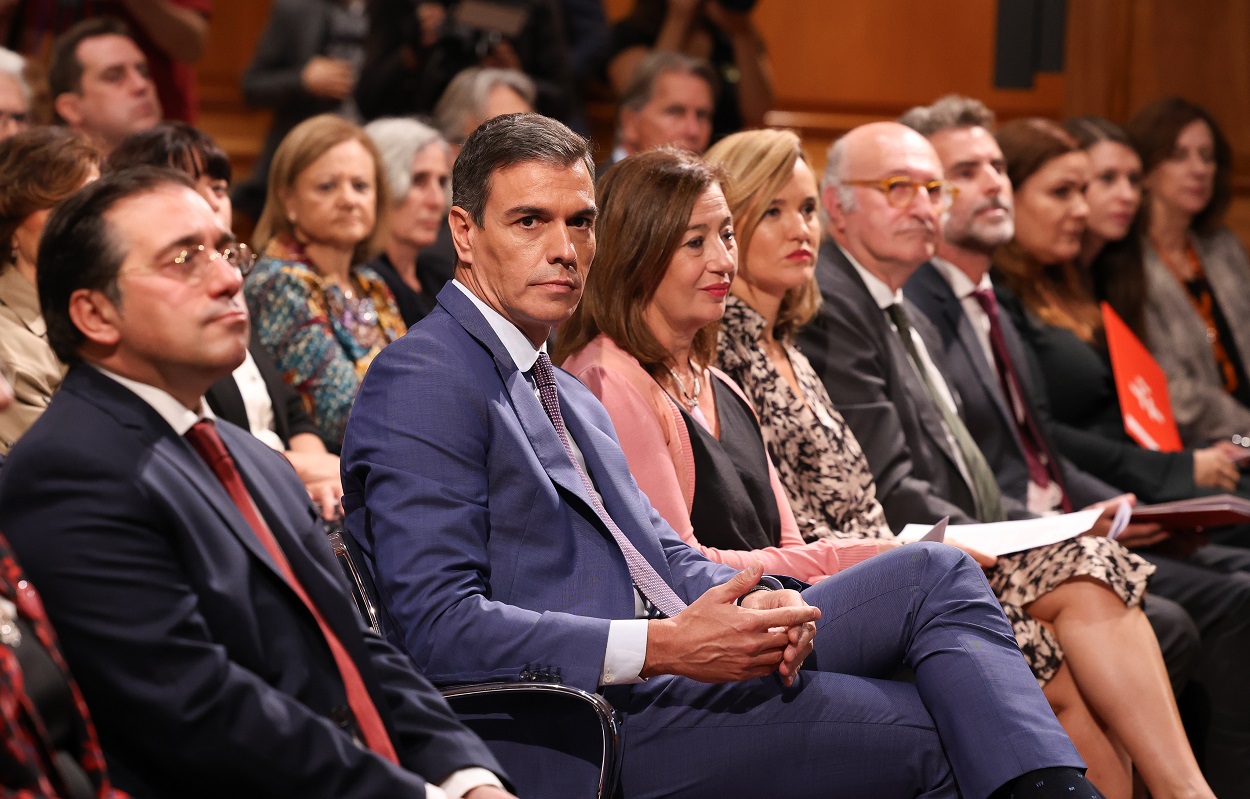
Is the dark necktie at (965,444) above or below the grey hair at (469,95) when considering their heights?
below

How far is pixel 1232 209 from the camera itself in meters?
5.94

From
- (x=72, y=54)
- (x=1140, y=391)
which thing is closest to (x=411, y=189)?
(x=72, y=54)

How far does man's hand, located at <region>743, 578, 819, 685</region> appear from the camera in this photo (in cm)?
207

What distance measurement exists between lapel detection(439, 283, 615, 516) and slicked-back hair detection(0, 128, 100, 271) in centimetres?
101

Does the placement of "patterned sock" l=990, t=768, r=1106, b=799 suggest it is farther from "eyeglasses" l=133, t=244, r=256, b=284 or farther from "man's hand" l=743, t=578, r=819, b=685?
"eyeglasses" l=133, t=244, r=256, b=284

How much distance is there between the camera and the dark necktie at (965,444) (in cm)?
343

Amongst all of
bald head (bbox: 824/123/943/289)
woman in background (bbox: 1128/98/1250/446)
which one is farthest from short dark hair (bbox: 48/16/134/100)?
woman in background (bbox: 1128/98/1250/446)

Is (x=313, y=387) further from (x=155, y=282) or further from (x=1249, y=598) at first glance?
(x=1249, y=598)

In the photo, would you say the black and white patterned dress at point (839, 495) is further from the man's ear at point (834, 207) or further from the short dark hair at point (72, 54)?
the short dark hair at point (72, 54)

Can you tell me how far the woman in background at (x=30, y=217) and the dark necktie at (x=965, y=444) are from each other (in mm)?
1872

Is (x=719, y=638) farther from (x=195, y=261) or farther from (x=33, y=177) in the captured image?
(x=33, y=177)

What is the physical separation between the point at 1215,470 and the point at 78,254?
11.1 feet

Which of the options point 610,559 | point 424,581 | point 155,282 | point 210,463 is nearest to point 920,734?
point 610,559

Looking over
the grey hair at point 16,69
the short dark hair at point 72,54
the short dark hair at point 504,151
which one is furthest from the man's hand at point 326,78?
the short dark hair at point 504,151
